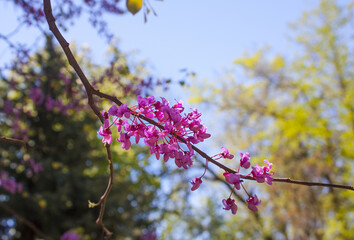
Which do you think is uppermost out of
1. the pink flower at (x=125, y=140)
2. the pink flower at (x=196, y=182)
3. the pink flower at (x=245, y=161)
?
the pink flower at (x=245, y=161)

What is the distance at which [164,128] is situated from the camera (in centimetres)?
103

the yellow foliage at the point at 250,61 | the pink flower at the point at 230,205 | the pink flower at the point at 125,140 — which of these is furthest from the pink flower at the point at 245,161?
the yellow foliage at the point at 250,61

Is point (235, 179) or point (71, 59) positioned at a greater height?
point (71, 59)

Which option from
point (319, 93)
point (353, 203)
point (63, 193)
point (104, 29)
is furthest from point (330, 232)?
point (104, 29)

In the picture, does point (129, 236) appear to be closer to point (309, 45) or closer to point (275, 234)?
point (275, 234)

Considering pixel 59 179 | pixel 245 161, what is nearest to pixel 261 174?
pixel 245 161

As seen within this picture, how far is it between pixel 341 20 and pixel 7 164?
38.4ft

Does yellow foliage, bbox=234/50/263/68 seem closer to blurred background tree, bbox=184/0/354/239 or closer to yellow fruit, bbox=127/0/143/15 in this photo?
blurred background tree, bbox=184/0/354/239

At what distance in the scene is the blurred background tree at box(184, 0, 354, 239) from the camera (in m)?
10.2

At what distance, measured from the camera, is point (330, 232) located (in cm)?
1164

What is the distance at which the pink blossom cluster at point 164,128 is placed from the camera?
106 centimetres

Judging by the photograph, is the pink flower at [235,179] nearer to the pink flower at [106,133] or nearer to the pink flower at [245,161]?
the pink flower at [245,161]

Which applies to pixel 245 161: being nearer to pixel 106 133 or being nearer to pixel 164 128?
pixel 164 128

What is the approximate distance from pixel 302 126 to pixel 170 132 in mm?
10901
